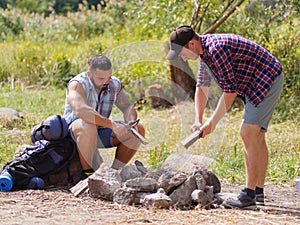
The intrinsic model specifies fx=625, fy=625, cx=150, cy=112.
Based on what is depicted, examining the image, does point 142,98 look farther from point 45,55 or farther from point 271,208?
point 271,208

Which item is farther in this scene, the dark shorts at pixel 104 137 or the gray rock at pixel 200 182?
the dark shorts at pixel 104 137

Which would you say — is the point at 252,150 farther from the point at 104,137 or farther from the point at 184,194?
the point at 104,137

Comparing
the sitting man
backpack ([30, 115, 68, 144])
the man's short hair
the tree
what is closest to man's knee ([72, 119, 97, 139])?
the sitting man

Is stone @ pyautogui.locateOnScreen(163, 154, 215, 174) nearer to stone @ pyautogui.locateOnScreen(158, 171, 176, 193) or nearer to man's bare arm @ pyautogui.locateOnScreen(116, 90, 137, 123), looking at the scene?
man's bare arm @ pyautogui.locateOnScreen(116, 90, 137, 123)

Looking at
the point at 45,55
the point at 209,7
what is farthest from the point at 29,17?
the point at 209,7

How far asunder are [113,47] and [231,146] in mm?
5675

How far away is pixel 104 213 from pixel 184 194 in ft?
2.35

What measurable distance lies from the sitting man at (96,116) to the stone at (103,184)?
18.8 inches

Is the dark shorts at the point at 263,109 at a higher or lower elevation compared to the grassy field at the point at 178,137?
higher

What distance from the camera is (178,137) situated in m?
8.59

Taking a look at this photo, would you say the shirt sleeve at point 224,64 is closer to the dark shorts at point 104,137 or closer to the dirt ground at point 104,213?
the dirt ground at point 104,213

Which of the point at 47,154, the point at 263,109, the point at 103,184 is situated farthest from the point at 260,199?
the point at 47,154

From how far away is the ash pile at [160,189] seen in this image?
4.98 meters

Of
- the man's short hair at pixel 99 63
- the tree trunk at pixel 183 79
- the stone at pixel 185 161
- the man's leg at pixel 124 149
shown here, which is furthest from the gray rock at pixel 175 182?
the tree trunk at pixel 183 79
